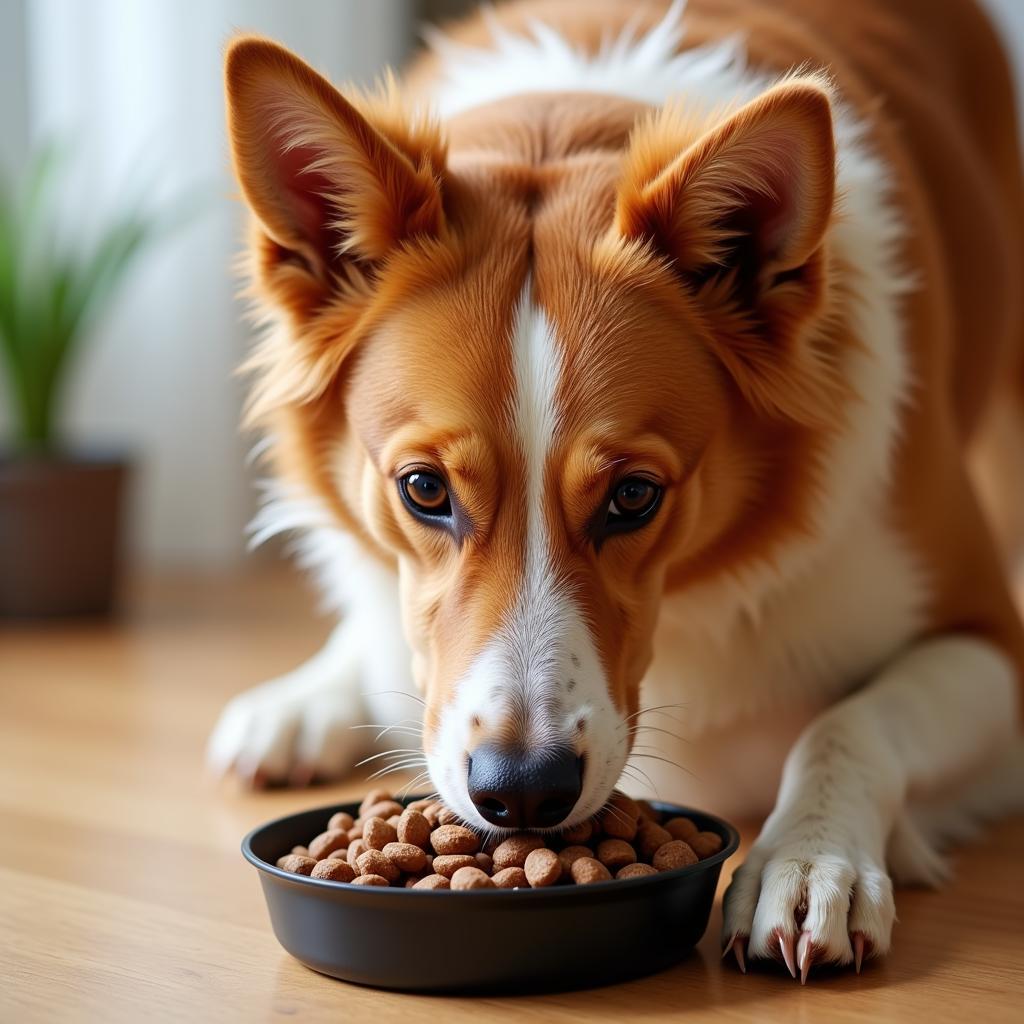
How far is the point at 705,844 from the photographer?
1424 millimetres

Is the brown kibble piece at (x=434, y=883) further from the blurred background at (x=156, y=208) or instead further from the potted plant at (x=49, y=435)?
the blurred background at (x=156, y=208)

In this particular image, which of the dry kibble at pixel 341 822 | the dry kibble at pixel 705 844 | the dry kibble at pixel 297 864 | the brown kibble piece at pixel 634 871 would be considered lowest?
the dry kibble at pixel 341 822

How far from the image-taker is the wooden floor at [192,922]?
1.30m

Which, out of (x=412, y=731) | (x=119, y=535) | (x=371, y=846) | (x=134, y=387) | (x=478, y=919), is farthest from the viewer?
(x=134, y=387)

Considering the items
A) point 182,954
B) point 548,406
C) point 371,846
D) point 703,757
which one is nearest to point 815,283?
point 548,406

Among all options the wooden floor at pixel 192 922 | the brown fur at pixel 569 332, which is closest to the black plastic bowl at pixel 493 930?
the wooden floor at pixel 192 922

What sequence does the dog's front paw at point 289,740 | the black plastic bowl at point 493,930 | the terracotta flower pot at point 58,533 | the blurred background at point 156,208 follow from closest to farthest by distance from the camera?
the black plastic bowl at point 493,930 < the dog's front paw at point 289,740 < the terracotta flower pot at point 58,533 < the blurred background at point 156,208

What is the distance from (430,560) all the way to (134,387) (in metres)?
2.49

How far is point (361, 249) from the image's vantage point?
5.51 ft

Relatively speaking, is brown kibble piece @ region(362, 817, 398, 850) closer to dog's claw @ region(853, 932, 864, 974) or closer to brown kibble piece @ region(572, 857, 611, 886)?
brown kibble piece @ region(572, 857, 611, 886)

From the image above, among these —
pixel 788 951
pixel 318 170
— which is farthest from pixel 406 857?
pixel 318 170

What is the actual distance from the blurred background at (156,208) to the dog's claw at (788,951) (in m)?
2.56

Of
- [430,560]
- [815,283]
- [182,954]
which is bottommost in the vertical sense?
[182,954]

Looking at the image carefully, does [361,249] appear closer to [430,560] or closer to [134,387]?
[430,560]
